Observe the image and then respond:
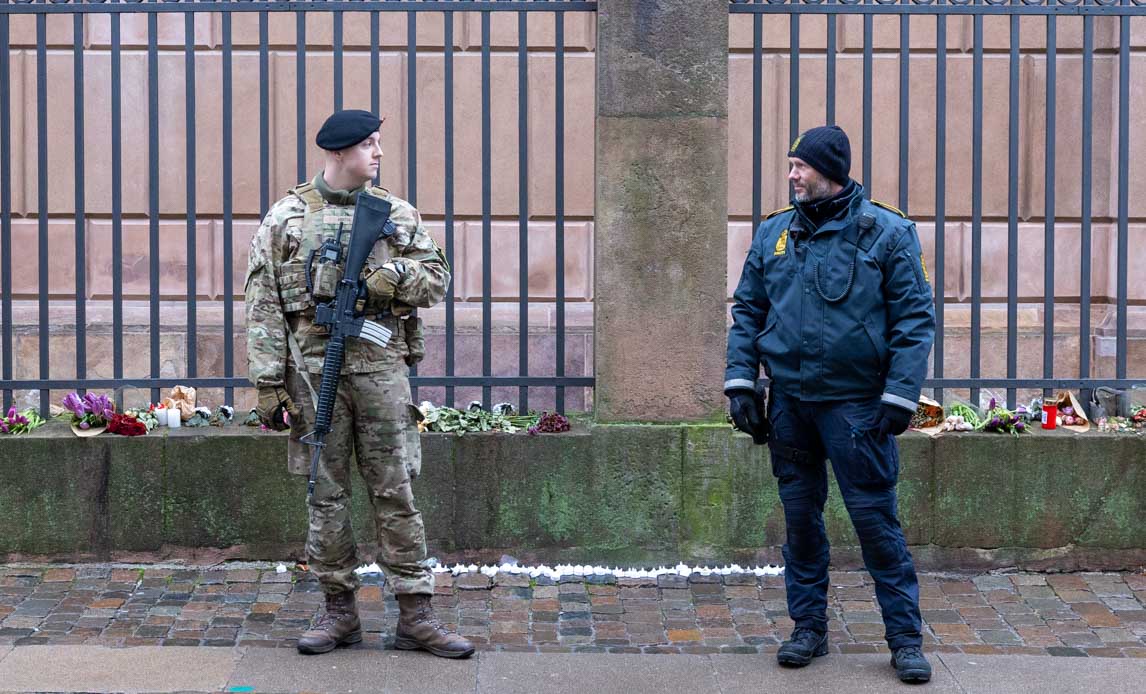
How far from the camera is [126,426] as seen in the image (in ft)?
20.4

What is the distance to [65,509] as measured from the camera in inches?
245

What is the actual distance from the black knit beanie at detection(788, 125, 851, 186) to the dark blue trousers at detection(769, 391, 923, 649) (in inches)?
31.2

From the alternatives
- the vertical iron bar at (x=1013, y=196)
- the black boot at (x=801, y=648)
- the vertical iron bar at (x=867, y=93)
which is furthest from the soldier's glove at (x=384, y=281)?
the vertical iron bar at (x=1013, y=196)

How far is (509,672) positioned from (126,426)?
228 cm

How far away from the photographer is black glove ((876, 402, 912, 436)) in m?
4.67

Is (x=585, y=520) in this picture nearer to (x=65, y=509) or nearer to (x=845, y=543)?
(x=845, y=543)

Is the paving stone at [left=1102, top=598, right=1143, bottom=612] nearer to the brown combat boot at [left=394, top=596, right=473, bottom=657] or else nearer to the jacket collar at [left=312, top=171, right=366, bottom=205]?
the brown combat boot at [left=394, top=596, right=473, bottom=657]

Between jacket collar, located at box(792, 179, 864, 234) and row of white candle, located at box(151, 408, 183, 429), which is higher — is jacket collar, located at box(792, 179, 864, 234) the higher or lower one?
the higher one

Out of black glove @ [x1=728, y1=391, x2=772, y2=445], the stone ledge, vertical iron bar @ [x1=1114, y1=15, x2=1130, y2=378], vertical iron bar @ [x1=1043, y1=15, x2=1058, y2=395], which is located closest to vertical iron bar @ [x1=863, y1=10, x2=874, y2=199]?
vertical iron bar @ [x1=1043, y1=15, x2=1058, y2=395]

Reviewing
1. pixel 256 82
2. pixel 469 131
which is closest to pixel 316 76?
pixel 256 82

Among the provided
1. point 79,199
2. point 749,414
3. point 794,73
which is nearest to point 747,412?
point 749,414

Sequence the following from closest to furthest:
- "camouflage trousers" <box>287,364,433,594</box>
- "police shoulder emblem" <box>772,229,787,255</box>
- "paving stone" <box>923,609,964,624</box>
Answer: "police shoulder emblem" <box>772,229,787,255</box> < "camouflage trousers" <box>287,364,433,594</box> < "paving stone" <box>923,609,964,624</box>

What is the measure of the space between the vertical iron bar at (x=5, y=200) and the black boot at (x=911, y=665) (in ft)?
13.4

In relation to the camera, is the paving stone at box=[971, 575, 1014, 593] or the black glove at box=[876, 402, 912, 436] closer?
the black glove at box=[876, 402, 912, 436]
